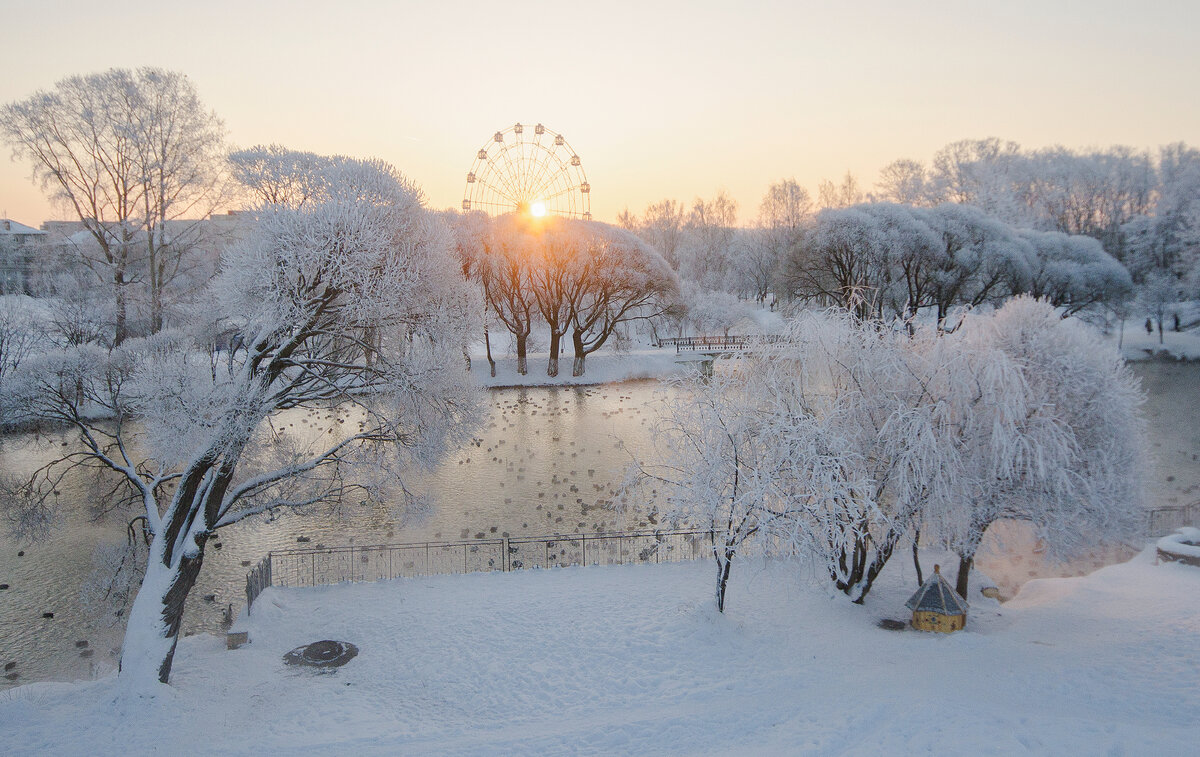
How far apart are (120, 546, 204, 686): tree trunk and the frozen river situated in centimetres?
220

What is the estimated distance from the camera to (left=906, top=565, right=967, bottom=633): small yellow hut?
43.4 feet

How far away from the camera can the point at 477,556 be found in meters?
17.8

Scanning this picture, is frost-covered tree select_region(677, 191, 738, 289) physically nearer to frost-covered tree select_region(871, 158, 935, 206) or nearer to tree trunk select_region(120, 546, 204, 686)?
frost-covered tree select_region(871, 158, 935, 206)

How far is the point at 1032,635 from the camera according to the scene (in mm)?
12938

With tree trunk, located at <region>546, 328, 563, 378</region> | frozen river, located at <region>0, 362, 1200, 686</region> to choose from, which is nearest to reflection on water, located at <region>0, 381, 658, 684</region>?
frozen river, located at <region>0, 362, 1200, 686</region>

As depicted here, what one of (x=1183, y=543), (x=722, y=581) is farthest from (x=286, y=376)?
(x=1183, y=543)

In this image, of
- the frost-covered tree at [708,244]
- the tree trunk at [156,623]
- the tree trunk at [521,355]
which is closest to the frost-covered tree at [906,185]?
the frost-covered tree at [708,244]

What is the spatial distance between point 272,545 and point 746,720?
A: 14.0 m

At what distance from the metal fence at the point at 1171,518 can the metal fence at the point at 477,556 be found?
41.2 feet

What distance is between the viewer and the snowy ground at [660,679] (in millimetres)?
9609

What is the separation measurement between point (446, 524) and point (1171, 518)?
69.2ft

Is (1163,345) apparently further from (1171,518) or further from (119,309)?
(119,309)

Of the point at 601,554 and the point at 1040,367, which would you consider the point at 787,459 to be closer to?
the point at 1040,367

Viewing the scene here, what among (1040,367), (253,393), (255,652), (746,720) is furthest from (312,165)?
(1040,367)
